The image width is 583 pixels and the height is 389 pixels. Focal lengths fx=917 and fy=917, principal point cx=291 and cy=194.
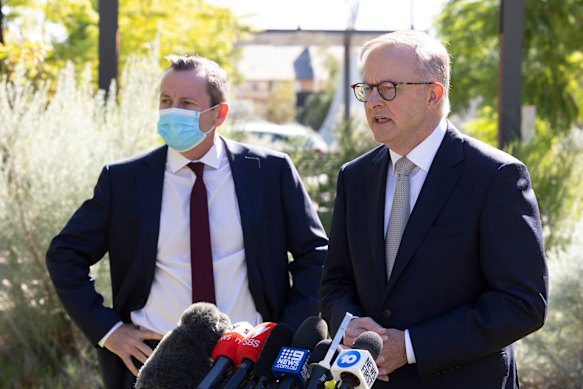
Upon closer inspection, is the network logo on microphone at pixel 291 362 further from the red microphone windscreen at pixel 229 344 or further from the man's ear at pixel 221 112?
the man's ear at pixel 221 112

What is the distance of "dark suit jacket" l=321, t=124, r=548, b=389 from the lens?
275 cm

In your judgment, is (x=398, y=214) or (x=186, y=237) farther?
(x=186, y=237)

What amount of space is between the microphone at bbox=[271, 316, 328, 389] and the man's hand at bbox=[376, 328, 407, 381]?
19.0 inches

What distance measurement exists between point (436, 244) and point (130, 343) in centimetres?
142

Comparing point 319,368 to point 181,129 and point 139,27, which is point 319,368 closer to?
point 181,129

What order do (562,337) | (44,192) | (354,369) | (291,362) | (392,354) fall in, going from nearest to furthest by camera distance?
(354,369)
(291,362)
(392,354)
(562,337)
(44,192)

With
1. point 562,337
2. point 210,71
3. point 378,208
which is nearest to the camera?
point 378,208

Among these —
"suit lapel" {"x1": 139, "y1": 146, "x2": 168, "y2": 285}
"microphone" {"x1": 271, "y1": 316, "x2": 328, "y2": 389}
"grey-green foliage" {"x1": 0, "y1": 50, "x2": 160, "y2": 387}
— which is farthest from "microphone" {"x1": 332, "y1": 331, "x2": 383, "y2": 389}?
"grey-green foliage" {"x1": 0, "y1": 50, "x2": 160, "y2": 387}

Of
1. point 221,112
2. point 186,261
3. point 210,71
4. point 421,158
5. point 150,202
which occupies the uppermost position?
point 210,71

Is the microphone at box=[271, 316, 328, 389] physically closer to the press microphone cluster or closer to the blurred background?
the press microphone cluster

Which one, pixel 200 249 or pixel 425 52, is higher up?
pixel 425 52

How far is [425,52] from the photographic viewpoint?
293 centimetres

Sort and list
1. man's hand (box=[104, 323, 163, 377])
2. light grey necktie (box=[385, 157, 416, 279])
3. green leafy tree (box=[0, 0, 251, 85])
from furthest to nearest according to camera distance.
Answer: green leafy tree (box=[0, 0, 251, 85])
man's hand (box=[104, 323, 163, 377])
light grey necktie (box=[385, 157, 416, 279])

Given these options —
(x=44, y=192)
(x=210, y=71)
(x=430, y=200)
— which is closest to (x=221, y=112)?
(x=210, y=71)
